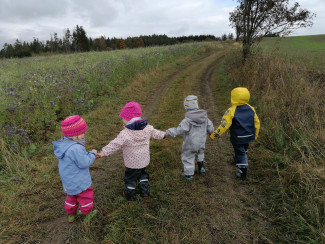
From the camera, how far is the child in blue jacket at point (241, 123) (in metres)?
3.52

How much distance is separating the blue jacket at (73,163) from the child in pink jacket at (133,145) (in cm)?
33

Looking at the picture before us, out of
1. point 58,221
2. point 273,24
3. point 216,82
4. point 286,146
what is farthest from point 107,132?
point 273,24

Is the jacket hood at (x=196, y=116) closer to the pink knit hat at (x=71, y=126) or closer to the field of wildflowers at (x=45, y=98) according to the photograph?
the pink knit hat at (x=71, y=126)

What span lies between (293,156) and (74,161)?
3.97 m

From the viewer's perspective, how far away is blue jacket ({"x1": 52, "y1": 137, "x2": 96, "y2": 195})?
2.46 metres

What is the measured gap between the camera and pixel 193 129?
350cm

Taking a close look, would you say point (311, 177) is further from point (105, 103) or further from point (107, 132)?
point (105, 103)

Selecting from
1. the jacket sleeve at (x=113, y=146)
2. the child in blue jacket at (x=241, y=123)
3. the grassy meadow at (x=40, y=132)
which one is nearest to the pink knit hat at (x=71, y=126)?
the jacket sleeve at (x=113, y=146)

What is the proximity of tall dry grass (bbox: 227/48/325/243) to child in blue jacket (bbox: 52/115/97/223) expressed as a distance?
266cm

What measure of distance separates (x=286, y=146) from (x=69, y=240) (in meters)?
4.36

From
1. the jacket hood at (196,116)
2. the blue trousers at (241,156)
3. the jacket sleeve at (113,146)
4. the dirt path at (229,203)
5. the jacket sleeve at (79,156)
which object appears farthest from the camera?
the blue trousers at (241,156)

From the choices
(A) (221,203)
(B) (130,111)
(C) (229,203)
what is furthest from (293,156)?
(B) (130,111)

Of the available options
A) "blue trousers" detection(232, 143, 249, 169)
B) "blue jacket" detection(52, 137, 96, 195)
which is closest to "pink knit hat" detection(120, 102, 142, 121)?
"blue jacket" detection(52, 137, 96, 195)

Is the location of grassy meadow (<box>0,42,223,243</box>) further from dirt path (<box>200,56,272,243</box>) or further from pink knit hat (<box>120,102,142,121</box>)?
dirt path (<box>200,56,272,243</box>)
